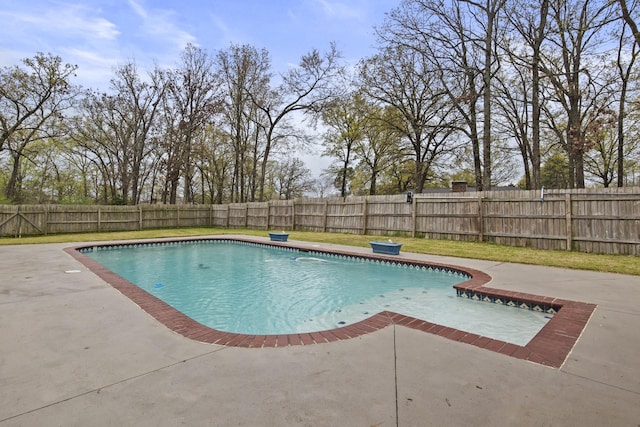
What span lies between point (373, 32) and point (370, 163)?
1218 centimetres

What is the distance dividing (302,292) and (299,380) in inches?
156

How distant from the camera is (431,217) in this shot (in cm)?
1180

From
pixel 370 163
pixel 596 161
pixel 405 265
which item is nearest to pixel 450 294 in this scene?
pixel 405 265

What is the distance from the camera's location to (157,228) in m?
19.0

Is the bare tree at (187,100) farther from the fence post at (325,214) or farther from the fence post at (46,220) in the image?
the fence post at (325,214)

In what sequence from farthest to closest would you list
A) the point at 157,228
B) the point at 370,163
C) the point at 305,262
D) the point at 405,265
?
1. the point at 370,163
2. the point at 157,228
3. the point at 305,262
4. the point at 405,265

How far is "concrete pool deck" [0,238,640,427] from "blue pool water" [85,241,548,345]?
126cm

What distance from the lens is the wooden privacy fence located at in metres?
8.16

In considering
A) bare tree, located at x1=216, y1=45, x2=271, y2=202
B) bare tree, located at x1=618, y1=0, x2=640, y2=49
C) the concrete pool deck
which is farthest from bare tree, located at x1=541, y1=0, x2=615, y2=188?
bare tree, located at x1=216, y1=45, x2=271, y2=202

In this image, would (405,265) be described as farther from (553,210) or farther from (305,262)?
(553,210)

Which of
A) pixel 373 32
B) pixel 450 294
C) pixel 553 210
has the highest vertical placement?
pixel 373 32

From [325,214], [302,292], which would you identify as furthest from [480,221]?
[302,292]

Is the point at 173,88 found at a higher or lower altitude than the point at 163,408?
higher

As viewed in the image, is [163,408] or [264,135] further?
[264,135]
